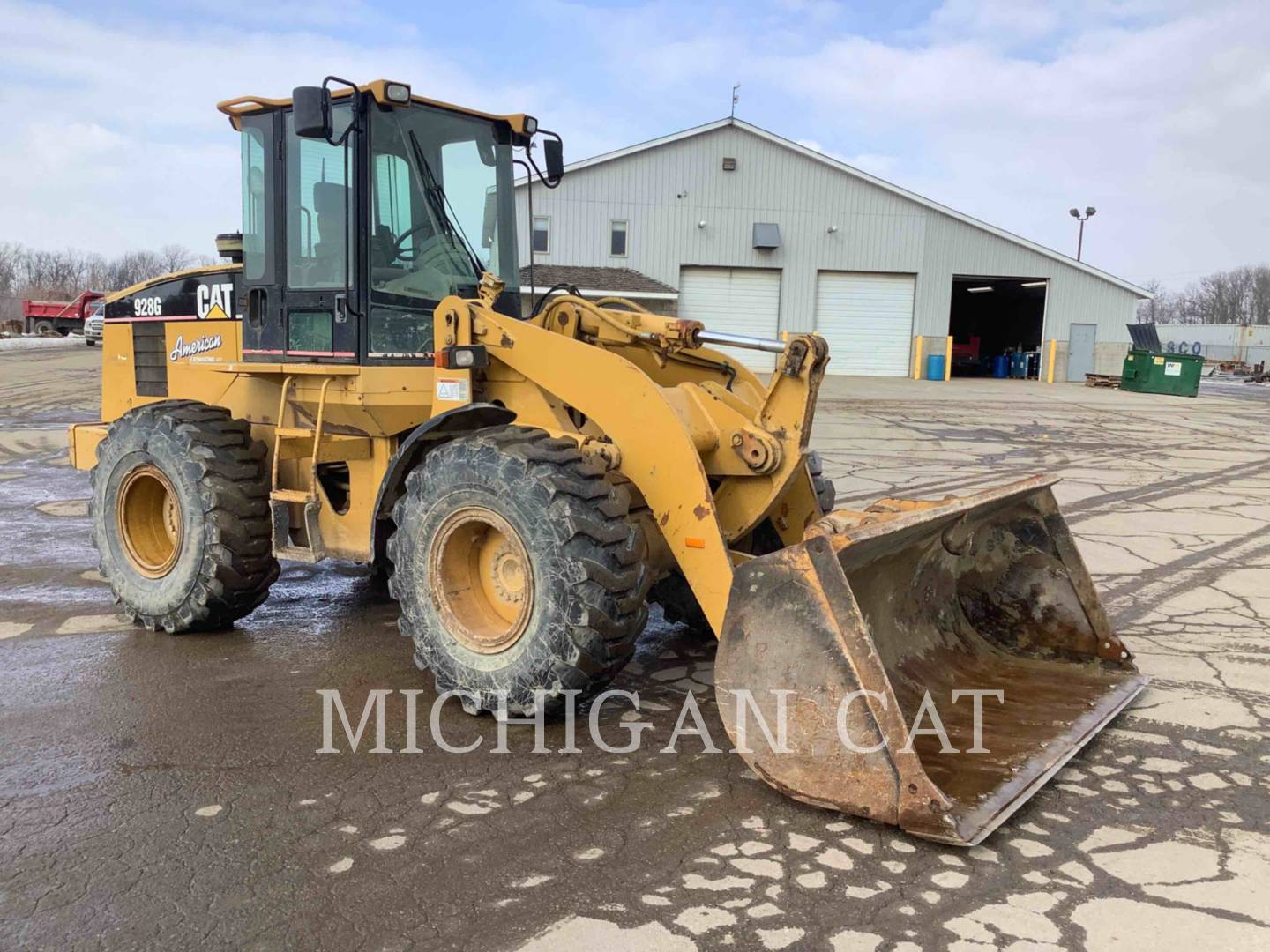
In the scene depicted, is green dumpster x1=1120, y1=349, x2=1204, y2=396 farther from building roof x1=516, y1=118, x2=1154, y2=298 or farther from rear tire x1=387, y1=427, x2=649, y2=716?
rear tire x1=387, y1=427, x2=649, y2=716

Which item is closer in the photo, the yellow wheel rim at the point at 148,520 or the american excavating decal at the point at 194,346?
the yellow wheel rim at the point at 148,520

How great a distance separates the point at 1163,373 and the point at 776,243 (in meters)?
12.2

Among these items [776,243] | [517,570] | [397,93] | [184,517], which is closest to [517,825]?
[517,570]

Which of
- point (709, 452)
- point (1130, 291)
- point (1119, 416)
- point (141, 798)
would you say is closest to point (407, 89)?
point (709, 452)

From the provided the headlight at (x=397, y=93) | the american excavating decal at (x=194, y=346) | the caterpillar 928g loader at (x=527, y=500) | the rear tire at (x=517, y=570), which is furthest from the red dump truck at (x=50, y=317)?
the rear tire at (x=517, y=570)

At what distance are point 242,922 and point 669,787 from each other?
1.50m

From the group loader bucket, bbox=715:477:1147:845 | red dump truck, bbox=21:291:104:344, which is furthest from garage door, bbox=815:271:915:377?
red dump truck, bbox=21:291:104:344

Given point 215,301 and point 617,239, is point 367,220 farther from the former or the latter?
point 617,239

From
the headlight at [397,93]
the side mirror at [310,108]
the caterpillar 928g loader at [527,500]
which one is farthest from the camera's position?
the headlight at [397,93]

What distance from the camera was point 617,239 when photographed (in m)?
32.3

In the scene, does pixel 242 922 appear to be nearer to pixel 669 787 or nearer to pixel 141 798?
pixel 141 798

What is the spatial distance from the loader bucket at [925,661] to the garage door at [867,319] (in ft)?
95.3

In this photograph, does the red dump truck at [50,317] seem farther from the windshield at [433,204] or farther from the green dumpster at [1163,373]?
the windshield at [433,204]

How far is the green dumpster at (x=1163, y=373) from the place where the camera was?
29.1 meters
